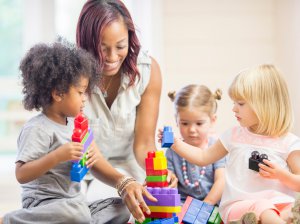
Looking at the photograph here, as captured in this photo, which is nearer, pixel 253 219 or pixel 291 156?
pixel 253 219

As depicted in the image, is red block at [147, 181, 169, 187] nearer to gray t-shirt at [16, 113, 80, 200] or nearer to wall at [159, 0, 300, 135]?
gray t-shirt at [16, 113, 80, 200]

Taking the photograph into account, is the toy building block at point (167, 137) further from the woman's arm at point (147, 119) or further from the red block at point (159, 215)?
the woman's arm at point (147, 119)

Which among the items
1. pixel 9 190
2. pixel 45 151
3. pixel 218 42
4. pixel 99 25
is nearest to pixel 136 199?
pixel 45 151

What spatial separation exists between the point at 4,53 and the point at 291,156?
77.8 inches

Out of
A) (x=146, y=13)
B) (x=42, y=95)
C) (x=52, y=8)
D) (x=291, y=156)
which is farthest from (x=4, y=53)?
(x=291, y=156)

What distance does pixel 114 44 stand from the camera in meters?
1.97

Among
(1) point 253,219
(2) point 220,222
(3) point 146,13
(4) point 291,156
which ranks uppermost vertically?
(3) point 146,13

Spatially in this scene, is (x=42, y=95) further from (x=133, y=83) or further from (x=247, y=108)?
(x=247, y=108)

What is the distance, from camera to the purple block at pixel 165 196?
1.66 metres

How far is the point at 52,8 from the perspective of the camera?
2.91 m

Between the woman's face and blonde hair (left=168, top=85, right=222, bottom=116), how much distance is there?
38cm

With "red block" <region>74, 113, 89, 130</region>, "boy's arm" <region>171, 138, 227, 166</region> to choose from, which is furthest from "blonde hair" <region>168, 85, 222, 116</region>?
"red block" <region>74, 113, 89, 130</region>

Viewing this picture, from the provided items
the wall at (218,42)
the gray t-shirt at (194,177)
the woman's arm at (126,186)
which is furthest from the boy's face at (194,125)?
the wall at (218,42)

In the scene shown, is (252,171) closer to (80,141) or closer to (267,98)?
(267,98)
